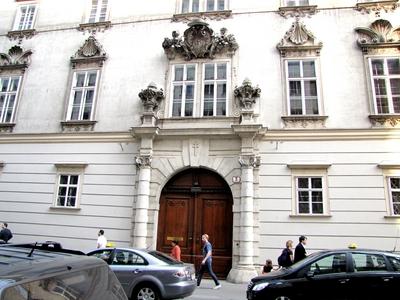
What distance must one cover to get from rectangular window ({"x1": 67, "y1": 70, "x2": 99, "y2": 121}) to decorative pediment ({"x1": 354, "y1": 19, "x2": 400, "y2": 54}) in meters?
12.0

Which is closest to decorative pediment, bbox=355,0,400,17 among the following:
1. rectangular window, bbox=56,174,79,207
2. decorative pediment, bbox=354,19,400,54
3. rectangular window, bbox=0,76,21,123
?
decorative pediment, bbox=354,19,400,54

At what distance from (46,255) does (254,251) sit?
36.3ft

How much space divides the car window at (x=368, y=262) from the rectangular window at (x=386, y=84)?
775 centimetres

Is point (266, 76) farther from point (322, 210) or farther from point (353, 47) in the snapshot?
point (322, 210)

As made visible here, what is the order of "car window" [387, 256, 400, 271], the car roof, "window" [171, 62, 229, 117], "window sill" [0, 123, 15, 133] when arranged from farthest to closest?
1. "window sill" [0, 123, 15, 133]
2. "window" [171, 62, 229, 117]
3. "car window" [387, 256, 400, 271]
4. the car roof

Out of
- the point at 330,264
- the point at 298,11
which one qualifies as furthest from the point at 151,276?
the point at 298,11

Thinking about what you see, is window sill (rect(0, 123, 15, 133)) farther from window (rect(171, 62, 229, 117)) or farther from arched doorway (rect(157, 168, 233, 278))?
arched doorway (rect(157, 168, 233, 278))

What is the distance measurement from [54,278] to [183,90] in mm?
13653

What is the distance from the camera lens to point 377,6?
1520 cm

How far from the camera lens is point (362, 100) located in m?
14.0

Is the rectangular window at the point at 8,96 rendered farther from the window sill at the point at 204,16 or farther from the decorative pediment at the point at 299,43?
the decorative pediment at the point at 299,43

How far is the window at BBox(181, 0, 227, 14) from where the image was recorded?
1677 centimetres

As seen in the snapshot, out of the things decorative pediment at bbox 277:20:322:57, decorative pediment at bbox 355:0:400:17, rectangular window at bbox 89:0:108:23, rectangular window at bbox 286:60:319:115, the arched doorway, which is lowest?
the arched doorway

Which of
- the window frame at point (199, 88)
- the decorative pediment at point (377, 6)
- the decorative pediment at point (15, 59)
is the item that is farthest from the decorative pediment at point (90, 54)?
the decorative pediment at point (377, 6)
